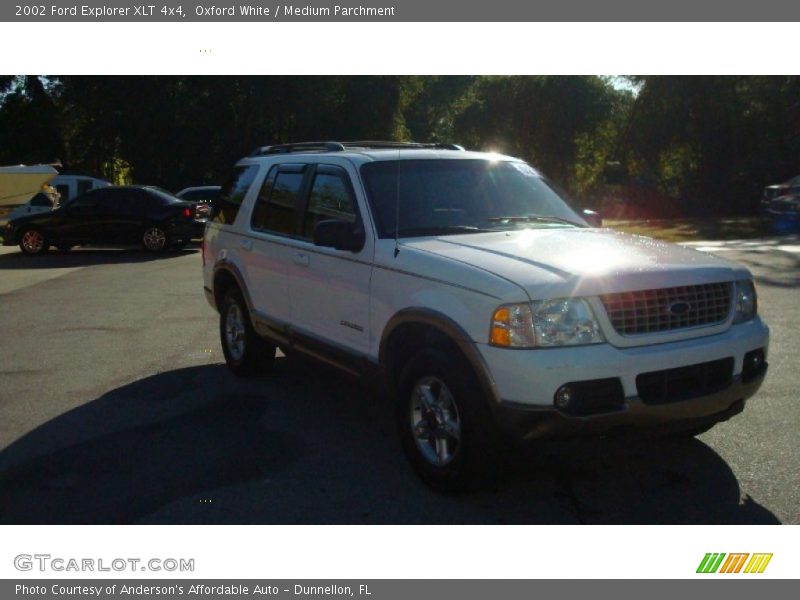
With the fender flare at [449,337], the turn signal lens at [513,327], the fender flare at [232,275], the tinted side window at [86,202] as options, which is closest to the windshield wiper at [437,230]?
the fender flare at [449,337]

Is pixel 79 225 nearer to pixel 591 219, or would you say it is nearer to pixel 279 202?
pixel 279 202

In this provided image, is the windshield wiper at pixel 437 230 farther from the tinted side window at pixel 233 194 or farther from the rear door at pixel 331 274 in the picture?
the tinted side window at pixel 233 194

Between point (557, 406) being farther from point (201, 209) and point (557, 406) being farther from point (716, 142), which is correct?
point (716, 142)

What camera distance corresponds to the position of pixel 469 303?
4.54m

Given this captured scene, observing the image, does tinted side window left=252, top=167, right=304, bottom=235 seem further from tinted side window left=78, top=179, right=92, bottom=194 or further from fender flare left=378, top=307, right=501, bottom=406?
tinted side window left=78, top=179, right=92, bottom=194

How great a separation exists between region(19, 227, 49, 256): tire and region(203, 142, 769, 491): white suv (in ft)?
53.3

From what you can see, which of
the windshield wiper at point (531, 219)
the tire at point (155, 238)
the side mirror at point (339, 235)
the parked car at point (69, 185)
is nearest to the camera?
the side mirror at point (339, 235)

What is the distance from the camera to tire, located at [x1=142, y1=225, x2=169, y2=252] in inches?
827

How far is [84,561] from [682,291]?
3205 millimetres

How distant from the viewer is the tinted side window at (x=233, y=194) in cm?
753

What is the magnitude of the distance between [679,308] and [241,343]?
4.05m

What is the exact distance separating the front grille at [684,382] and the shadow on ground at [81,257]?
15.9m

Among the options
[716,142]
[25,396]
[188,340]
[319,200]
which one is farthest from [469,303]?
[716,142]

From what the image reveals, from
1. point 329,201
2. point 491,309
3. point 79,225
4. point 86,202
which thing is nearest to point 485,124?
point 86,202
